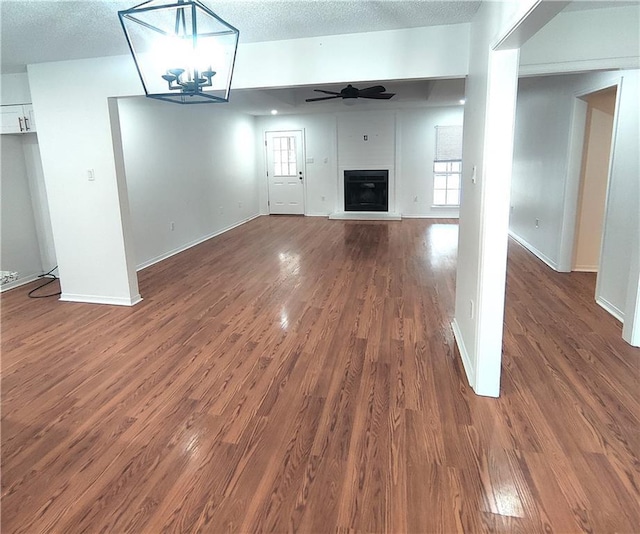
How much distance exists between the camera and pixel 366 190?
9.39 m

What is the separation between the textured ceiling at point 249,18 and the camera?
2506mm

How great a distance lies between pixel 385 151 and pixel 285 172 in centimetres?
241

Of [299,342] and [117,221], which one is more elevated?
[117,221]

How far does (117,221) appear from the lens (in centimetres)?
404

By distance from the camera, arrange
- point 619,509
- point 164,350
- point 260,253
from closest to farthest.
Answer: point 619,509 < point 164,350 < point 260,253

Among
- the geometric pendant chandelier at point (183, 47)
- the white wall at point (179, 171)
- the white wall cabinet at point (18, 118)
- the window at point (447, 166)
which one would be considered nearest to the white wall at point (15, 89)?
the white wall cabinet at point (18, 118)

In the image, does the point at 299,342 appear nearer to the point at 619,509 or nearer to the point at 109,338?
the point at 109,338

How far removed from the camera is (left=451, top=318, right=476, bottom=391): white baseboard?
258cm

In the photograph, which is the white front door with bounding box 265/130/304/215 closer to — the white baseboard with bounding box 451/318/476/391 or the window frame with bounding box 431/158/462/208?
the window frame with bounding box 431/158/462/208

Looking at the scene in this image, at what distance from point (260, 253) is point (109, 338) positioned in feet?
10.1

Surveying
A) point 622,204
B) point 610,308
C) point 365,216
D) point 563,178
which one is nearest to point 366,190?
point 365,216

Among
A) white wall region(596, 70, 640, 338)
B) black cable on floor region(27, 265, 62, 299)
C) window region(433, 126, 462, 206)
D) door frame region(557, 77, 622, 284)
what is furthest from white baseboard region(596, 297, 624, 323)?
black cable on floor region(27, 265, 62, 299)

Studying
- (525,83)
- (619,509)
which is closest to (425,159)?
(525,83)

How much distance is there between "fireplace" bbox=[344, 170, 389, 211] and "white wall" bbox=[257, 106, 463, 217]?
0.18 metres
